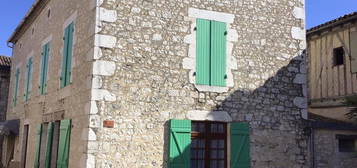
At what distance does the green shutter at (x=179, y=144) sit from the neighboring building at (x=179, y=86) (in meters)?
0.02

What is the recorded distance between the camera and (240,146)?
692 centimetres

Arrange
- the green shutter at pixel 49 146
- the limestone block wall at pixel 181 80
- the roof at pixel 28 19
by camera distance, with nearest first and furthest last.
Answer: the limestone block wall at pixel 181 80, the green shutter at pixel 49 146, the roof at pixel 28 19

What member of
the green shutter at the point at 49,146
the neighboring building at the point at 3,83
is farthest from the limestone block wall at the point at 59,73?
the neighboring building at the point at 3,83

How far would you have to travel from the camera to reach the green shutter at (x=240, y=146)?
6871 mm

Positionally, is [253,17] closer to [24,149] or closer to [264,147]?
[264,147]

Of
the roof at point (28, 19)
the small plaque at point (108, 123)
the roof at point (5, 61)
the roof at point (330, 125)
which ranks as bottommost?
the small plaque at point (108, 123)

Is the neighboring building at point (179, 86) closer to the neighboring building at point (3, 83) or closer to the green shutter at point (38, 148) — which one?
the green shutter at point (38, 148)

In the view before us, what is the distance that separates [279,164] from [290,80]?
1.62 m

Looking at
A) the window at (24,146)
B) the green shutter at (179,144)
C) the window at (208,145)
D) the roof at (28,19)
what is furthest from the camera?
the roof at (28,19)

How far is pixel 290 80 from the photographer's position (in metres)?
7.61

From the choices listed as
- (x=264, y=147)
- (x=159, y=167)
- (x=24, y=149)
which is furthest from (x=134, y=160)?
(x=24, y=149)

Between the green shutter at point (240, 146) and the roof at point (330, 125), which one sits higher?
the roof at point (330, 125)

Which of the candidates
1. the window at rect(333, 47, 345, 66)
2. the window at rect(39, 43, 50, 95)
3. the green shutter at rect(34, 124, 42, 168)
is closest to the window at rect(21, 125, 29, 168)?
the green shutter at rect(34, 124, 42, 168)

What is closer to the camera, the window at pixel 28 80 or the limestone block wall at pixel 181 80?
the limestone block wall at pixel 181 80
